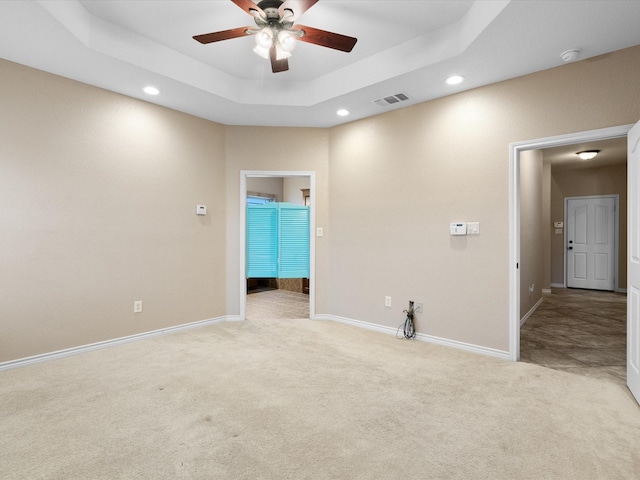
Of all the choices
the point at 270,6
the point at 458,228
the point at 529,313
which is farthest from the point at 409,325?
the point at 270,6

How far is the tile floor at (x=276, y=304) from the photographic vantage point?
16.5 feet

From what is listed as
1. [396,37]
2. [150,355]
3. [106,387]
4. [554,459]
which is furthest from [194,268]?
[554,459]

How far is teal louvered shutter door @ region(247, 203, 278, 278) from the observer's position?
197 inches

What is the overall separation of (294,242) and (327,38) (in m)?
2.99

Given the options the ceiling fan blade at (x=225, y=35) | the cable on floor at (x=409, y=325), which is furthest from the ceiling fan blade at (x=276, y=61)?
the cable on floor at (x=409, y=325)

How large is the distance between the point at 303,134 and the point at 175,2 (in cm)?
228

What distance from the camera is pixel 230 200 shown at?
459 cm

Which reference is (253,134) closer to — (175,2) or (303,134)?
(303,134)

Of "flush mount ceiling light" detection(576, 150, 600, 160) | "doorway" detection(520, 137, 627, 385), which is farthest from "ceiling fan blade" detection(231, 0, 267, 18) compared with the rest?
"flush mount ceiling light" detection(576, 150, 600, 160)

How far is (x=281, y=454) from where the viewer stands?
1.82 meters

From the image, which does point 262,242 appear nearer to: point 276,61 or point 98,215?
point 98,215

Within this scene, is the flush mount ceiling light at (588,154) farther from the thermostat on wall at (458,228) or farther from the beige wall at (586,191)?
the thermostat on wall at (458,228)

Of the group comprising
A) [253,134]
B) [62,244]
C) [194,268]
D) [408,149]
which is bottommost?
[194,268]

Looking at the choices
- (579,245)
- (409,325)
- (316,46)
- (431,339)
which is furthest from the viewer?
(579,245)
